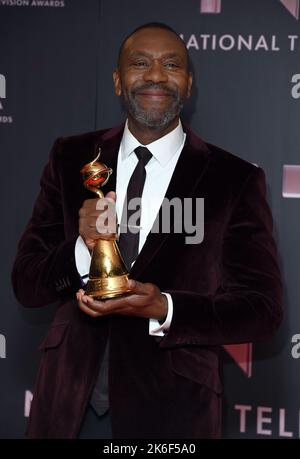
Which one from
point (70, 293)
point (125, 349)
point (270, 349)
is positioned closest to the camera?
point (125, 349)

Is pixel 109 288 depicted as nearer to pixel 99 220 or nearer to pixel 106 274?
pixel 106 274

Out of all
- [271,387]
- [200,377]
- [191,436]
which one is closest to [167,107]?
[200,377]

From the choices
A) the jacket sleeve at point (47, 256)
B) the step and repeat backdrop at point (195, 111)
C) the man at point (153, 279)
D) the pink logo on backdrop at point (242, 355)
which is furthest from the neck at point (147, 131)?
the pink logo on backdrop at point (242, 355)

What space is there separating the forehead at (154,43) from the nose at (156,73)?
0.10 ft

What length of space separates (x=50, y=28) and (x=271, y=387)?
5.43ft

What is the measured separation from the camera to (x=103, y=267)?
175 cm

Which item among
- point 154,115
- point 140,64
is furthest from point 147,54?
point 154,115

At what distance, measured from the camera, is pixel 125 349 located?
73.7 inches

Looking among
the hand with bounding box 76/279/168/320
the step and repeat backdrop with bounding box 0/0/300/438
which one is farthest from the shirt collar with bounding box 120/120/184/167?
the step and repeat backdrop with bounding box 0/0/300/438

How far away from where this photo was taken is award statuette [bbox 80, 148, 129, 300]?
5.67ft

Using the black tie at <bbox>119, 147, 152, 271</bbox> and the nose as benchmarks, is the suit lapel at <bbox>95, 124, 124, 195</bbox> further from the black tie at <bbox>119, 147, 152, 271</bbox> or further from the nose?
the nose

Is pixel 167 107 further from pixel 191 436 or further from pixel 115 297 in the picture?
pixel 191 436

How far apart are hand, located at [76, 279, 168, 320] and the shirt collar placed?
0.45 metres

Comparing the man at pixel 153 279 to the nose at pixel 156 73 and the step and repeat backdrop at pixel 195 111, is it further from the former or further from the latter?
the step and repeat backdrop at pixel 195 111
